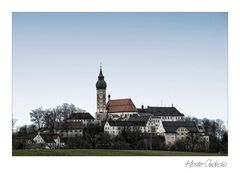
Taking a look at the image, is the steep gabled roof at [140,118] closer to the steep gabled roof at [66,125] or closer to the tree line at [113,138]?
the tree line at [113,138]

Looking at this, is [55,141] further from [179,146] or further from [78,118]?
[179,146]

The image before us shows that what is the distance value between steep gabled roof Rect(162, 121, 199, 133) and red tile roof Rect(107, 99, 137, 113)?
1.14 meters

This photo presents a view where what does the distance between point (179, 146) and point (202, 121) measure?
97 centimetres

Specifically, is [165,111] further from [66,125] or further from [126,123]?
[66,125]

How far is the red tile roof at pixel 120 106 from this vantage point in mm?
17570

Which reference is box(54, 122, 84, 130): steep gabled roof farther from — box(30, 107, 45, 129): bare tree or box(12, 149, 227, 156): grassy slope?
box(12, 149, 227, 156): grassy slope

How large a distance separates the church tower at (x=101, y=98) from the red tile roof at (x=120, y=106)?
Answer: 21 centimetres

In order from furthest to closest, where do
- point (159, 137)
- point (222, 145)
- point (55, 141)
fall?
point (159, 137), point (55, 141), point (222, 145)

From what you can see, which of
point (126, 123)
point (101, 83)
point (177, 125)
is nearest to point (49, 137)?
point (101, 83)

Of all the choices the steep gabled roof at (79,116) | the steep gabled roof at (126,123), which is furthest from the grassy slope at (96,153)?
the steep gabled roof at (126,123)

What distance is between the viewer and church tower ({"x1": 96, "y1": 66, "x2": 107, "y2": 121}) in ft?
51.3
